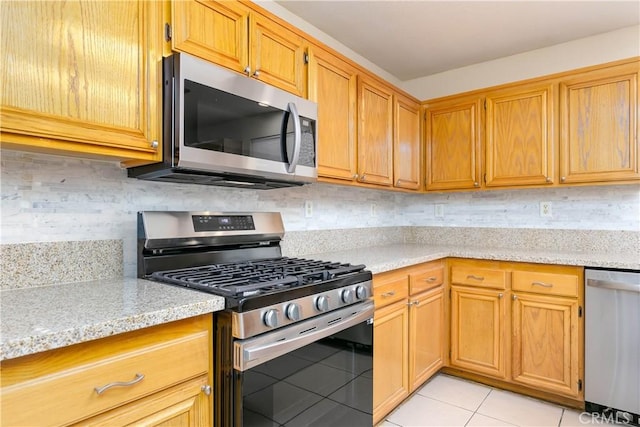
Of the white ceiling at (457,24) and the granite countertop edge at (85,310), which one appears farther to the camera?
the white ceiling at (457,24)

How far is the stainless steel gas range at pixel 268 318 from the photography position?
118 cm

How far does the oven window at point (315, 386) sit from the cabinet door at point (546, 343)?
1.20 meters

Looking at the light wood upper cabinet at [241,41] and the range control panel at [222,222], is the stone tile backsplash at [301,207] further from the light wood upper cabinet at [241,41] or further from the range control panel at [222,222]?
the light wood upper cabinet at [241,41]

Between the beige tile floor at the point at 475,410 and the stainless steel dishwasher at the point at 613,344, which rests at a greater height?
the stainless steel dishwasher at the point at 613,344

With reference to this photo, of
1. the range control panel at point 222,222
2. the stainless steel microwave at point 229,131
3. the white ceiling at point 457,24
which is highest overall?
the white ceiling at point 457,24

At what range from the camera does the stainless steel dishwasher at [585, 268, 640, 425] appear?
6.55 feet

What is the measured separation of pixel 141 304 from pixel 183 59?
871mm

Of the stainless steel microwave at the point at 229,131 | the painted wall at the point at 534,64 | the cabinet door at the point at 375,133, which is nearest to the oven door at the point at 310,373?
the stainless steel microwave at the point at 229,131

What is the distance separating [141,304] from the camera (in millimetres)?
1076

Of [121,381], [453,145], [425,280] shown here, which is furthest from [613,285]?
[121,381]

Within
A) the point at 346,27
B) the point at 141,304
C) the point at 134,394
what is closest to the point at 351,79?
the point at 346,27

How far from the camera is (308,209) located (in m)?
2.46
